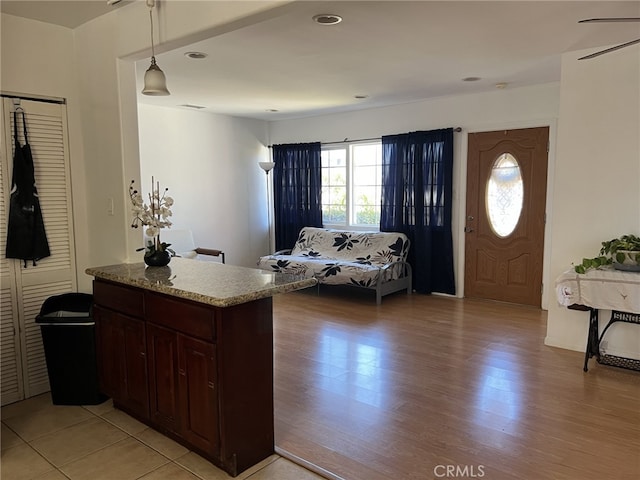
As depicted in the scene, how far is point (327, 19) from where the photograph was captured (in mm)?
2939

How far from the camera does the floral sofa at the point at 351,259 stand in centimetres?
546

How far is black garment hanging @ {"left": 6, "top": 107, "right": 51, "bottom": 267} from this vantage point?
2886 mm

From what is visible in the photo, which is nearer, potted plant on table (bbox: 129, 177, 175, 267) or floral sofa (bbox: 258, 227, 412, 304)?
potted plant on table (bbox: 129, 177, 175, 267)

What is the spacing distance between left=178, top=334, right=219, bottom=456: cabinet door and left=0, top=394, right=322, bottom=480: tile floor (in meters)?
0.16

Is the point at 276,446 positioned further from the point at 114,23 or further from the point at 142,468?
the point at 114,23

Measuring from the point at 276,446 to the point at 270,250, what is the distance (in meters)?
5.32

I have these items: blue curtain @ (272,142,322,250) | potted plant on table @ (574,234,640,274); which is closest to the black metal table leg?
potted plant on table @ (574,234,640,274)

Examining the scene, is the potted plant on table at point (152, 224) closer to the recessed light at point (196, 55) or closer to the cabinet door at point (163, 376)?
the cabinet door at point (163, 376)

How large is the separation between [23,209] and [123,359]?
1.20m

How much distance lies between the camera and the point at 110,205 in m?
3.07

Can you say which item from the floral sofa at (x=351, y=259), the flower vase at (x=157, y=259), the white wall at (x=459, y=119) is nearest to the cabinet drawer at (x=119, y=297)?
the flower vase at (x=157, y=259)

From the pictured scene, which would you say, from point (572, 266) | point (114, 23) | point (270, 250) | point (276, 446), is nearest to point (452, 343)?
point (572, 266)

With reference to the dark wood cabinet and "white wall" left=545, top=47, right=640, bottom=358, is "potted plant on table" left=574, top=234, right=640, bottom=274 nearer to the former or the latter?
"white wall" left=545, top=47, right=640, bottom=358

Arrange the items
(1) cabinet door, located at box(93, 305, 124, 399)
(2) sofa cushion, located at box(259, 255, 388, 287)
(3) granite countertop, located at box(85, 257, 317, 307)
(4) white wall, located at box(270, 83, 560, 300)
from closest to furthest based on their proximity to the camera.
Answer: (3) granite countertop, located at box(85, 257, 317, 307), (1) cabinet door, located at box(93, 305, 124, 399), (4) white wall, located at box(270, 83, 560, 300), (2) sofa cushion, located at box(259, 255, 388, 287)
